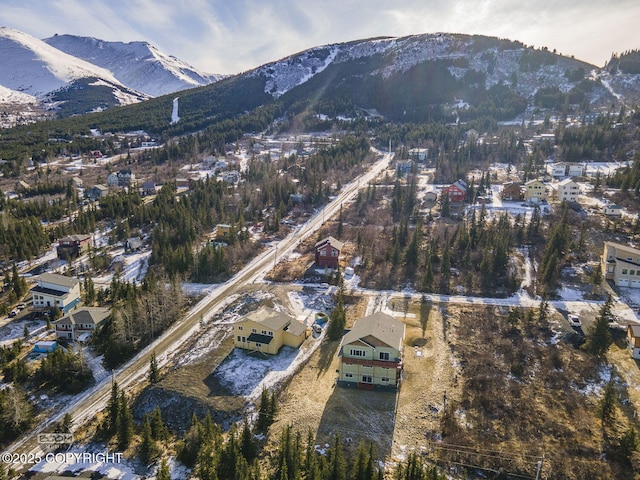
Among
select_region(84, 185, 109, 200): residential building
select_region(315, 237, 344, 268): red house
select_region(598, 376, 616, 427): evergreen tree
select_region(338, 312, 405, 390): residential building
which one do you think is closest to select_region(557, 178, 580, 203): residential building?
select_region(315, 237, 344, 268): red house

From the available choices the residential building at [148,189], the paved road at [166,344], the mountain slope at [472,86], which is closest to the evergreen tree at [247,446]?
Result: the paved road at [166,344]

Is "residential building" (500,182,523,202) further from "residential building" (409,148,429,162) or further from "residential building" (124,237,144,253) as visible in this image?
"residential building" (124,237,144,253)

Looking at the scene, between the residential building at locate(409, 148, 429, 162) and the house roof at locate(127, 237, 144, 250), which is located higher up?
the residential building at locate(409, 148, 429, 162)

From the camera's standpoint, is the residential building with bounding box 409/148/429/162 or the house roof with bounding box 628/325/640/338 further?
the residential building with bounding box 409/148/429/162

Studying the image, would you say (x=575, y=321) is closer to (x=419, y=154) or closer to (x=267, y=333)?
(x=267, y=333)

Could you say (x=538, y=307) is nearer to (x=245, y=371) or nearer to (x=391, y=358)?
(x=391, y=358)

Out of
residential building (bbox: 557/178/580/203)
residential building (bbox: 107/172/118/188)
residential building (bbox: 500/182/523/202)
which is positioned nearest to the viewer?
residential building (bbox: 557/178/580/203)

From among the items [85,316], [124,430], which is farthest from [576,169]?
[124,430]
